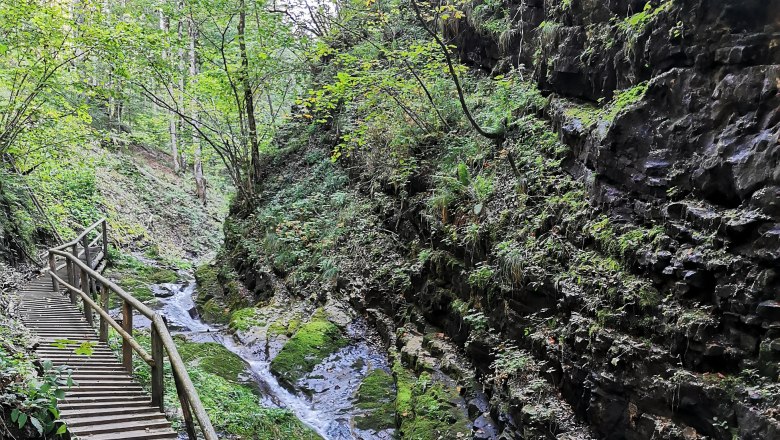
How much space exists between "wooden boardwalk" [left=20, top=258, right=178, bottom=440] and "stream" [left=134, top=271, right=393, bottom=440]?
2.94 metres

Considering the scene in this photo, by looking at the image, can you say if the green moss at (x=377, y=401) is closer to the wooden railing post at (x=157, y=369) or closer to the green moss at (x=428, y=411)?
the green moss at (x=428, y=411)

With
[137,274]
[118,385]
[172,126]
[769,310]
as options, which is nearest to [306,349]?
[118,385]

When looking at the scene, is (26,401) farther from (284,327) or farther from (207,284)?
(207,284)

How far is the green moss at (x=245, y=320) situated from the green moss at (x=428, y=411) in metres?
5.21

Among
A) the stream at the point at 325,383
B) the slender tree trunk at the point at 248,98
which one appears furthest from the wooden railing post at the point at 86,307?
the slender tree trunk at the point at 248,98

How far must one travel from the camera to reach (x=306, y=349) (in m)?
9.98

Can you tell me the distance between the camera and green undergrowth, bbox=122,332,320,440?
663 cm

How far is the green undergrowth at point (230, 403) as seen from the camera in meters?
6.63

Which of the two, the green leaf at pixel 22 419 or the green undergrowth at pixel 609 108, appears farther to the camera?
the green undergrowth at pixel 609 108

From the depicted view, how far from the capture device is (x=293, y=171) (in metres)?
17.9

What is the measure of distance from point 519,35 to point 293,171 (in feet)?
32.4

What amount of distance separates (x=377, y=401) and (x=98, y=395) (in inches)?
166

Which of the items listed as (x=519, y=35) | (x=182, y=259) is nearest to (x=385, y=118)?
(x=519, y=35)

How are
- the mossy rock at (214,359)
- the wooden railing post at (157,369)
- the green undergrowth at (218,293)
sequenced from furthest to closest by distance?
the green undergrowth at (218,293), the mossy rock at (214,359), the wooden railing post at (157,369)
